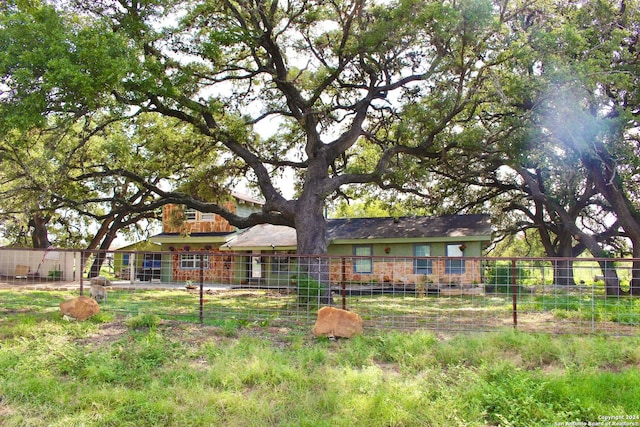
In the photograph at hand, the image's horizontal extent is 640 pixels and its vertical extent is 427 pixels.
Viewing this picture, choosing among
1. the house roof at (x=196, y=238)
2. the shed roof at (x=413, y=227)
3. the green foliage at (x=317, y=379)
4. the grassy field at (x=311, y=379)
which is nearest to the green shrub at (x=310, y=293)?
the grassy field at (x=311, y=379)

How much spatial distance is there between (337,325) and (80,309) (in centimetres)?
515

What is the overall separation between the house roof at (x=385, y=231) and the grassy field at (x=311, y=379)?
1249 cm

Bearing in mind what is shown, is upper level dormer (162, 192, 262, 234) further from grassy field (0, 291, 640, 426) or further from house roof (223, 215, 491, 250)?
grassy field (0, 291, 640, 426)


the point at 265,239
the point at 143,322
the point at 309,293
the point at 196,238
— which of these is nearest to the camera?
the point at 143,322

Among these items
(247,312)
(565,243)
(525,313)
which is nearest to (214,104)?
(247,312)

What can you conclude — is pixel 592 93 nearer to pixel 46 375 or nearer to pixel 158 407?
pixel 158 407

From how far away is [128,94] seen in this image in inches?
488

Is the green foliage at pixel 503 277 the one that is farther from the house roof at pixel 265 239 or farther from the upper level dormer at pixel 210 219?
the upper level dormer at pixel 210 219

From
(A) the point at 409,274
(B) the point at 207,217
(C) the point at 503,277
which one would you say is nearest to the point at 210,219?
(B) the point at 207,217

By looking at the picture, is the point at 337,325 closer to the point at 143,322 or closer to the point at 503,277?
the point at 143,322

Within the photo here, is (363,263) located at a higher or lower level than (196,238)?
lower

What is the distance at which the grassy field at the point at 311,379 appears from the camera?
5.02m

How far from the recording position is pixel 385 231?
21.4 metres

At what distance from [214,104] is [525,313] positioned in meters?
10.6
